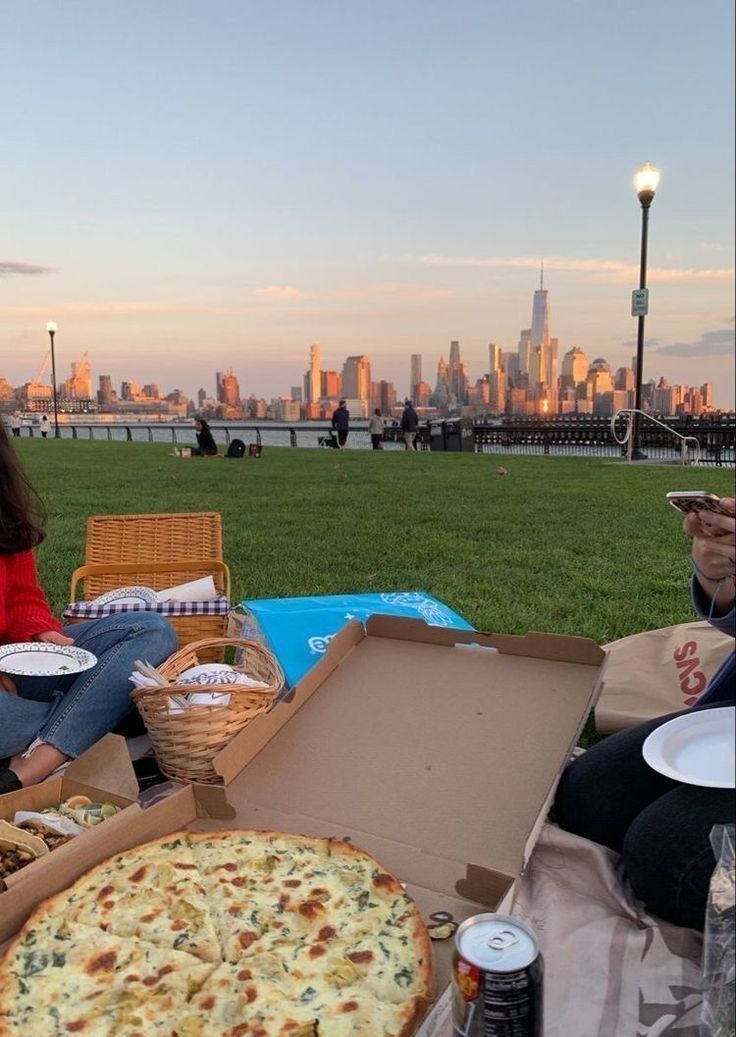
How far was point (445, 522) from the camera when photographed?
9016mm

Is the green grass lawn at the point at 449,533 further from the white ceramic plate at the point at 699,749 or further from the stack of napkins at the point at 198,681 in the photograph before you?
the white ceramic plate at the point at 699,749

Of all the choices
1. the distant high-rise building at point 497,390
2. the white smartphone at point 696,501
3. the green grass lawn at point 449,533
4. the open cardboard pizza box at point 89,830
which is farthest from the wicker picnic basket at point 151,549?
the distant high-rise building at point 497,390

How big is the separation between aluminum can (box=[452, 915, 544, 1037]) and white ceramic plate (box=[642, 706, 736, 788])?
358mm

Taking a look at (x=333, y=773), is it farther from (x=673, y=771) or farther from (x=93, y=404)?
(x=93, y=404)

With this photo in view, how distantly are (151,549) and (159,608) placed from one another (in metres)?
0.75

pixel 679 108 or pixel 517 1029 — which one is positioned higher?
pixel 679 108

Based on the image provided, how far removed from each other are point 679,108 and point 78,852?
5276 mm

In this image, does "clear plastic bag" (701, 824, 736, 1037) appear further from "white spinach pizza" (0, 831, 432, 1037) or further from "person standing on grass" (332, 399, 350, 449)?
"person standing on grass" (332, 399, 350, 449)

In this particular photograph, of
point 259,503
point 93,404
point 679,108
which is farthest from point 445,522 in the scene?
Answer: point 93,404

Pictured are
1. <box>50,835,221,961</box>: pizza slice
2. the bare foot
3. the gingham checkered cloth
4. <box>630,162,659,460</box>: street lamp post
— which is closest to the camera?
<box>50,835,221,961</box>: pizza slice

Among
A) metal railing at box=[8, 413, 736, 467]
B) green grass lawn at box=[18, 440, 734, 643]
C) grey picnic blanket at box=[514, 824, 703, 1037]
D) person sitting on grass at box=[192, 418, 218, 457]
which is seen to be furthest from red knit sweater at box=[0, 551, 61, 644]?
metal railing at box=[8, 413, 736, 467]

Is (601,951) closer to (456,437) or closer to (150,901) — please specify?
(150,901)

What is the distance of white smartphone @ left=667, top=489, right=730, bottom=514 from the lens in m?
1.55

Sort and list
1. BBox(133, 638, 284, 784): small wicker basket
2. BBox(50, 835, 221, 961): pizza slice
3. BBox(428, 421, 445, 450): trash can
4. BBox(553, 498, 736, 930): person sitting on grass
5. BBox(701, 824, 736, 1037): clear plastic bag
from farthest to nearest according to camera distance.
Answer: BBox(428, 421, 445, 450): trash can, BBox(133, 638, 284, 784): small wicker basket, BBox(553, 498, 736, 930): person sitting on grass, BBox(50, 835, 221, 961): pizza slice, BBox(701, 824, 736, 1037): clear plastic bag
